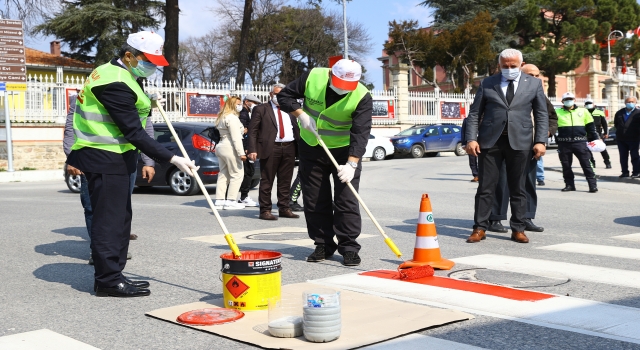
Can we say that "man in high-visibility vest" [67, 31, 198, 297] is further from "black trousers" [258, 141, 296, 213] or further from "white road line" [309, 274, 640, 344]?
"black trousers" [258, 141, 296, 213]

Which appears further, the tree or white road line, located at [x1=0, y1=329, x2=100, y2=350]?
the tree

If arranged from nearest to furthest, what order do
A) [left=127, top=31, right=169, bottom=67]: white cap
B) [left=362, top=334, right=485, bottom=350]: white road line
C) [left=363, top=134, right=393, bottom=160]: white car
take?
[left=362, top=334, right=485, bottom=350]: white road line
[left=127, top=31, right=169, bottom=67]: white cap
[left=363, top=134, right=393, bottom=160]: white car

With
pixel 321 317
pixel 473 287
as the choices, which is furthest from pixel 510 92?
pixel 321 317

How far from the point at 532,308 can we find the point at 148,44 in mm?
3213

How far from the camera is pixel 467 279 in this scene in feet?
19.6

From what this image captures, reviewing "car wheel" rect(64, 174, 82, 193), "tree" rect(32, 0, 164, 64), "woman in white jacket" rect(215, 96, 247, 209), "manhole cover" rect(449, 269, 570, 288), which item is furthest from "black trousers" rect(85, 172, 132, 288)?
"tree" rect(32, 0, 164, 64)

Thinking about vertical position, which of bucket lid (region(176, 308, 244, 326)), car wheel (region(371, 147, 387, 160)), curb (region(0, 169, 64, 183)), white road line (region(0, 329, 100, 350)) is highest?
car wheel (region(371, 147, 387, 160))

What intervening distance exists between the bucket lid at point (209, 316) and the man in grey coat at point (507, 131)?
3.91 metres

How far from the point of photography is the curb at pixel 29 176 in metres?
22.0

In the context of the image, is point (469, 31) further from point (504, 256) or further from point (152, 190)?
point (504, 256)

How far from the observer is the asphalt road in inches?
173

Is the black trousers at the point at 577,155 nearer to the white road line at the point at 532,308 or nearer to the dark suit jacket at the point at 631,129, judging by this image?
the dark suit jacket at the point at 631,129

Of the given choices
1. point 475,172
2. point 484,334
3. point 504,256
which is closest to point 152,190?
point 475,172

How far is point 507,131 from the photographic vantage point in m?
8.16
